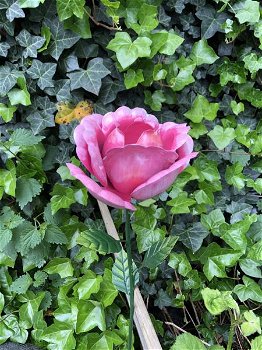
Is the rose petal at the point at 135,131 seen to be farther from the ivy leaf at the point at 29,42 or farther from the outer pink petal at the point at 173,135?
the ivy leaf at the point at 29,42

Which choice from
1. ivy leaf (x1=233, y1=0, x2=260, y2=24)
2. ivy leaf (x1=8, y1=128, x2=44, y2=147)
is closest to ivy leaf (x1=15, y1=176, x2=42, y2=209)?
ivy leaf (x1=8, y1=128, x2=44, y2=147)

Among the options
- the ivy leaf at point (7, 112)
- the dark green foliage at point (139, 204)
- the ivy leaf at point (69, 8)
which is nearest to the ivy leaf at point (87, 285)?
the dark green foliage at point (139, 204)

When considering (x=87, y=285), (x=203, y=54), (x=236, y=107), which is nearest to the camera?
(x=87, y=285)

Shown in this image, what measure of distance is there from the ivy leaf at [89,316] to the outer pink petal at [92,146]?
0.67 metres

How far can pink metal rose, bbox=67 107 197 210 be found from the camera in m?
0.68

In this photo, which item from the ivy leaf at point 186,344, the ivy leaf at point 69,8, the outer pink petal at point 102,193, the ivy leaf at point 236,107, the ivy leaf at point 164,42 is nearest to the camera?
the outer pink petal at point 102,193

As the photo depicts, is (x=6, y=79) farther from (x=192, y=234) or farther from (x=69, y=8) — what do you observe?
(x=192, y=234)

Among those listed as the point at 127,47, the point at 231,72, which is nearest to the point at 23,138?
the point at 127,47

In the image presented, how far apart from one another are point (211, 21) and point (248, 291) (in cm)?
79

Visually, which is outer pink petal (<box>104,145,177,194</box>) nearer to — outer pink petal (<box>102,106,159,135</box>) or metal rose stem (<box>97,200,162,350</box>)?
outer pink petal (<box>102,106,159,135</box>)

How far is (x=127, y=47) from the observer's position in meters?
1.25

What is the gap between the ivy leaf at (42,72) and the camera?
127cm

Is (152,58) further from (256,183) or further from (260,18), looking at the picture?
(256,183)

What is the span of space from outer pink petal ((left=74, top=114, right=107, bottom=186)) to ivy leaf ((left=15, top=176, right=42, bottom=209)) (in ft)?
1.90
